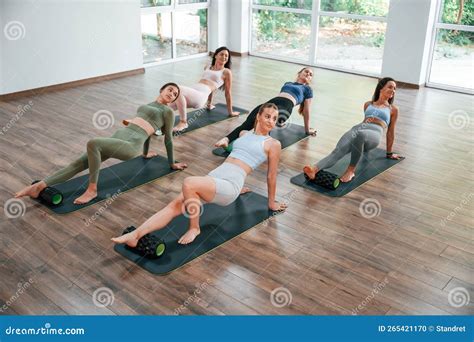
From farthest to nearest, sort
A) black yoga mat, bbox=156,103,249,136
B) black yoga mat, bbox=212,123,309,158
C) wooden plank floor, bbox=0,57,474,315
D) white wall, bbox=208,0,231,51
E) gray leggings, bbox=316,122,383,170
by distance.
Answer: white wall, bbox=208,0,231,51 → black yoga mat, bbox=156,103,249,136 → black yoga mat, bbox=212,123,309,158 → gray leggings, bbox=316,122,383,170 → wooden plank floor, bbox=0,57,474,315

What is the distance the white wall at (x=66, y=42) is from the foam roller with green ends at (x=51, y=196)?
2.89m

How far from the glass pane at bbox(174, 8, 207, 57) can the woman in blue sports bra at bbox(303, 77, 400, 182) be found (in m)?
4.35

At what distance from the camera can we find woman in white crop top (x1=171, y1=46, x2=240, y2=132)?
195 inches

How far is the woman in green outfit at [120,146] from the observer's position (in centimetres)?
351

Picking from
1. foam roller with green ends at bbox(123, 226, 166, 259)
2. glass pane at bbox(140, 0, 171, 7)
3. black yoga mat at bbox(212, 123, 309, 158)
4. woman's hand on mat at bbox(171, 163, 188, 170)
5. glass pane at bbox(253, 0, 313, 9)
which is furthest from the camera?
glass pane at bbox(253, 0, 313, 9)

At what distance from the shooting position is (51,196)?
3477 mm

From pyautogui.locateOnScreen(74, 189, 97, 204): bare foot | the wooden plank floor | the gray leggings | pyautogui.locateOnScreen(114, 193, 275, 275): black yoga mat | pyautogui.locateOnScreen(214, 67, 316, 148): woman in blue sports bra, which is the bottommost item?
the wooden plank floor

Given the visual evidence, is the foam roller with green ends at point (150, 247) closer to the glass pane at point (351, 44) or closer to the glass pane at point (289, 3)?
the glass pane at point (351, 44)

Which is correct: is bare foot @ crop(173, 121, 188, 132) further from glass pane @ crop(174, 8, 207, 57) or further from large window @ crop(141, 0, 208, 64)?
glass pane @ crop(174, 8, 207, 57)

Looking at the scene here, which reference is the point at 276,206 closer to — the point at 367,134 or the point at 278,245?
the point at 278,245

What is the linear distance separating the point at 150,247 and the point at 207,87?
261cm

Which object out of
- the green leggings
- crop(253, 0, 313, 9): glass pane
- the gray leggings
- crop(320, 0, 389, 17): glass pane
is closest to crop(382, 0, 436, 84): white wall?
crop(320, 0, 389, 17): glass pane

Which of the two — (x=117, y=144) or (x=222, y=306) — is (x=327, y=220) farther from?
(x=117, y=144)

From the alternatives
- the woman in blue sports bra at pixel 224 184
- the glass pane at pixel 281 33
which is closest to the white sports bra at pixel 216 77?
the woman in blue sports bra at pixel 224 184
